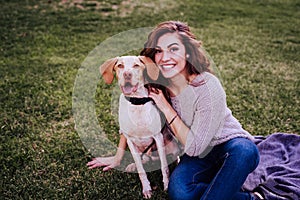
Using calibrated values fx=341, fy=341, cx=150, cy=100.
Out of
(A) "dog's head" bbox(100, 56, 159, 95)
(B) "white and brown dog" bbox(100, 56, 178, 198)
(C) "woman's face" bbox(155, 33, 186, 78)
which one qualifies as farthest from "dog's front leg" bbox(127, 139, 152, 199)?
(C) "woman's face" bbox(155, 33, 186, 78)

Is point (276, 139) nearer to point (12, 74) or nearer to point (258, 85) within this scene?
point (258, 85)

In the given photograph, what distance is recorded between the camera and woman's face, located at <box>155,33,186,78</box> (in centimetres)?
252

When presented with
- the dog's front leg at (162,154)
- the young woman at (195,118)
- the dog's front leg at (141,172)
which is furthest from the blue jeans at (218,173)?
the dog's front leg at (141,172)

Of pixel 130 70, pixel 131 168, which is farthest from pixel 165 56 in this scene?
pixel 131 168

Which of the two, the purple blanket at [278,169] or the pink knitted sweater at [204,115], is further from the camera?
the purple blanket at [278,169]

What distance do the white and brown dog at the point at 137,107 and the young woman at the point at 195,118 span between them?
0.08 metres

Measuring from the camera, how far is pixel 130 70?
2.36 m

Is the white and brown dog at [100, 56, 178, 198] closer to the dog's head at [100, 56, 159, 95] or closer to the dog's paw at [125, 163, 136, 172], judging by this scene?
the dog's head at [100, 56, 159, 95]

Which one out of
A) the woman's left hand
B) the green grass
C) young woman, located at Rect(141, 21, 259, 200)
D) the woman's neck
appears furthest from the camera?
the green grass

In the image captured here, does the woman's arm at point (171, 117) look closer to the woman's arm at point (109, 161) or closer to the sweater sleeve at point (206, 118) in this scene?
the sweater sleeve at point (206, 118)

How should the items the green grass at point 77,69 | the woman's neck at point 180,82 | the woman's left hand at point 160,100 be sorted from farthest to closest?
the green grass at point 77,69 < the woman's neck at point 180,82 < the woman's left hand at point 160,100

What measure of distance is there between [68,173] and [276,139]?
6.24 ft

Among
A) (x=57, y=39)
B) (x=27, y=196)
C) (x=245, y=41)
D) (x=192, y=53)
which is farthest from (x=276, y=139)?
(x=57, y=39)

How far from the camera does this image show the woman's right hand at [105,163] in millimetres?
2999
